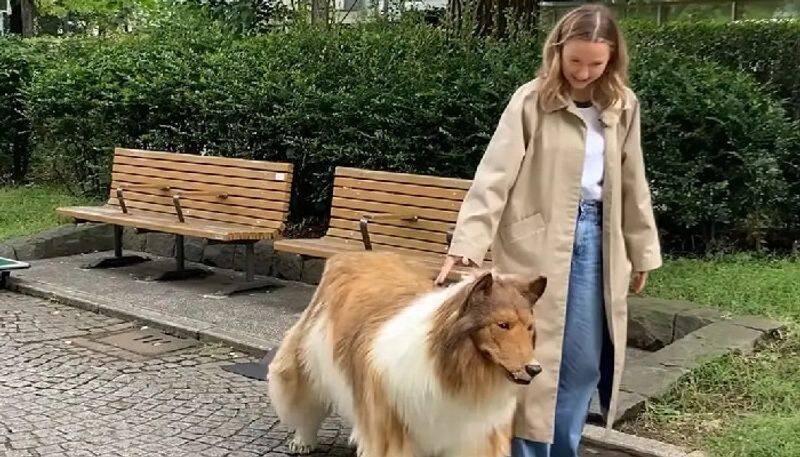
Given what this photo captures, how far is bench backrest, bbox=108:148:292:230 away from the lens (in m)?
8.23

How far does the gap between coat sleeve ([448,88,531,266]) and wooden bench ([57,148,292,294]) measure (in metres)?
4.53

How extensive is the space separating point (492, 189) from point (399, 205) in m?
3.79

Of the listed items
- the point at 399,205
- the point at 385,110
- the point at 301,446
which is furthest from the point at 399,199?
the point at 301,446

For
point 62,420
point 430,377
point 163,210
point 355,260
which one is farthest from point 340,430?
point 163,210

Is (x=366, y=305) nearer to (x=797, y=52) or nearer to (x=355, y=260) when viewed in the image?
(x=355, y=260)

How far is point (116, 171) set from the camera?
9852mm

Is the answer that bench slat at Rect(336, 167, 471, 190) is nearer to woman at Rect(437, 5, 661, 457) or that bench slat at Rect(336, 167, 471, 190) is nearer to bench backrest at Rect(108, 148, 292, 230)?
bench backrest at Rect(108, 148, 292, 230)

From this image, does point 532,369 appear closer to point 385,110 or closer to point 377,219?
point 377,219

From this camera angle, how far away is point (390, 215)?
23.8ft

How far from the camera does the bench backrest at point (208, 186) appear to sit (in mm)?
8234

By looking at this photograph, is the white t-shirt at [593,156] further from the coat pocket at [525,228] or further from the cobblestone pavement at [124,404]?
the cobblestone pavement at [124,404]

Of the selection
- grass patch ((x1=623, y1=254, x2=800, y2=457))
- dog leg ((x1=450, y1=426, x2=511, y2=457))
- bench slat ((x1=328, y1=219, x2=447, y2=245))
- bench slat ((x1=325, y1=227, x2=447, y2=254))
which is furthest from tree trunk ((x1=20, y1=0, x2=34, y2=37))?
dog leg ((x1=450, y1=426, x2=511, y2=457))

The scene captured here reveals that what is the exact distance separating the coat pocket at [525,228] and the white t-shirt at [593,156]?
0.69 feet

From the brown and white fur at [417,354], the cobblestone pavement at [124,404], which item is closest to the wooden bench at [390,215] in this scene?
the cobblestone pavement at [124,404]
